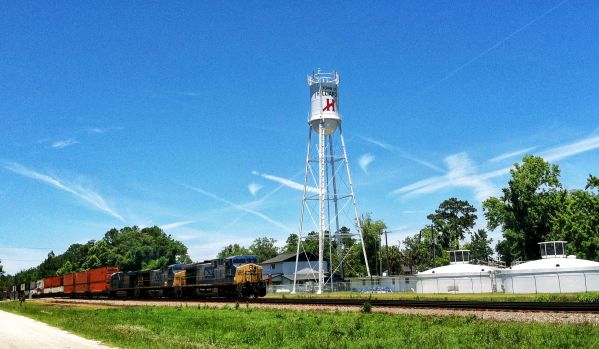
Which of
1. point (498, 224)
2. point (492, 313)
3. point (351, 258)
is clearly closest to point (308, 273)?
point (351, 258)

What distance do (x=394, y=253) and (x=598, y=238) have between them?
6001 centimetres

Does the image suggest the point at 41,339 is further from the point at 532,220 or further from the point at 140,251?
the point at 140,251

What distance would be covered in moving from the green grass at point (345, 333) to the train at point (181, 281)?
1983cm

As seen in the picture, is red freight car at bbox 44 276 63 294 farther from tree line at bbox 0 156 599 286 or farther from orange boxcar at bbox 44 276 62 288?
tree line at bbox 0 156 599 286

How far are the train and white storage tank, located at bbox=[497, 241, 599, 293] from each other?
30.8m

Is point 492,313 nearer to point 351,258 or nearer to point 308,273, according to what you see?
point 308,273

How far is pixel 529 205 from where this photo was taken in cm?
8950

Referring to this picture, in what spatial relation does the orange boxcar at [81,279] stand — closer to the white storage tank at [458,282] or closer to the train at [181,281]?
the train at [181,281]

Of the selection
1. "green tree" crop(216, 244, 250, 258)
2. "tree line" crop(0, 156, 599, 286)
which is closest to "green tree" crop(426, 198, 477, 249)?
"tree line" crop(0, 156, 599, 286)

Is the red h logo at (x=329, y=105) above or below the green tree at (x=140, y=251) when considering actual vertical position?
above

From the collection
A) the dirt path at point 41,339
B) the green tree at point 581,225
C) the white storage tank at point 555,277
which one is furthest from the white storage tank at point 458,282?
the dirt path at point 41,339

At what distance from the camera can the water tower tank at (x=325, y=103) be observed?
76375mm

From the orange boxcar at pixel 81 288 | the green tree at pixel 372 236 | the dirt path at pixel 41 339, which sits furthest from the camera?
the green tree at pixel 372 236

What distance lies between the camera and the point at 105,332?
23906 millimetres
